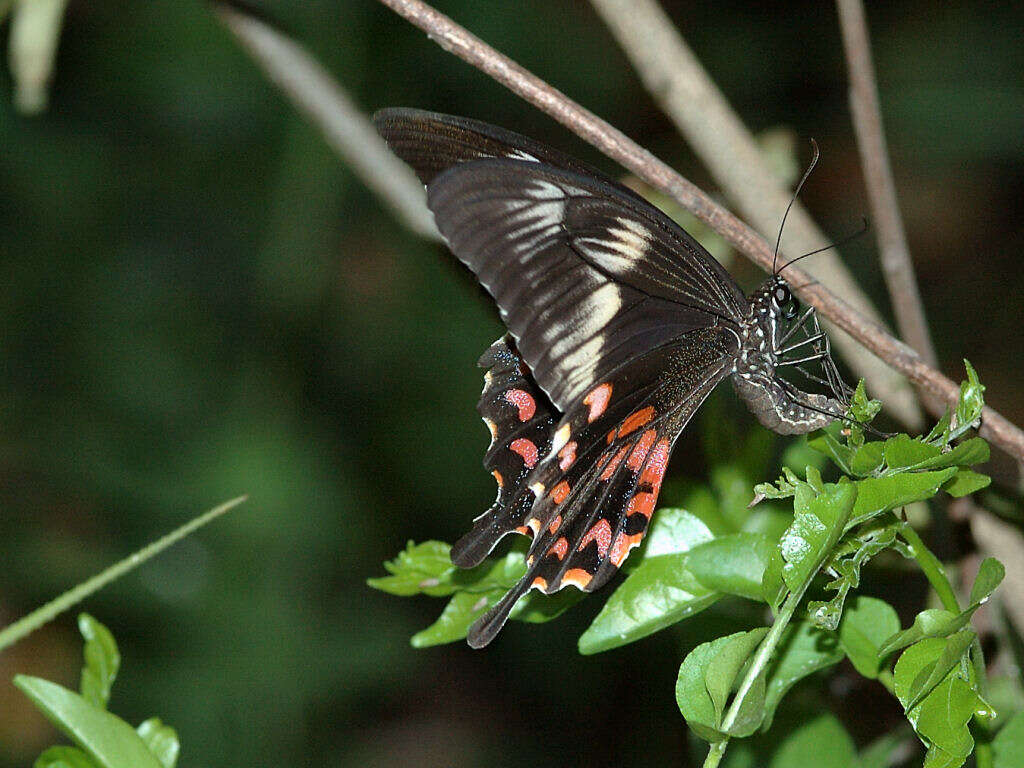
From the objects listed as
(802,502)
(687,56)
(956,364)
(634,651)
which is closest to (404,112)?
(687,56)

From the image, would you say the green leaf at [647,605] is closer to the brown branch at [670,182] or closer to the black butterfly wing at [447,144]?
the brown branch at [670,182]

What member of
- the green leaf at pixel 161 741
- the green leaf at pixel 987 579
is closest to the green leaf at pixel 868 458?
the green leaf at pixel 987 579

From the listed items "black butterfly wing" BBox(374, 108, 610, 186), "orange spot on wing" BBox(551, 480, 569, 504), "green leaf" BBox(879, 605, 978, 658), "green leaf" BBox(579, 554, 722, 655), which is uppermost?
"black butterfly wing" BBox(374, 108, 610, 186)

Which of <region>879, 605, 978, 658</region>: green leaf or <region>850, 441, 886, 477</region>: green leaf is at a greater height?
<region>850, 441, 886, 477</region>: green leaf

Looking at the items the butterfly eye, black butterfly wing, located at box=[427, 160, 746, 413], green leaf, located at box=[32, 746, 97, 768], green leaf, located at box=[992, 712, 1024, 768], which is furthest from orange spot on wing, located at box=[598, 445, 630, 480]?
green leaf, located at box=[32, 746, 97, 768]

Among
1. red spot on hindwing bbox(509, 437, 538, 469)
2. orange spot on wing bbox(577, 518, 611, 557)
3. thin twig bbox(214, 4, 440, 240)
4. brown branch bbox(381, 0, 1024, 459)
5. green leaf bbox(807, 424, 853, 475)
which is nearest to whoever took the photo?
green leaf bbox(807, 424, 853, 475)

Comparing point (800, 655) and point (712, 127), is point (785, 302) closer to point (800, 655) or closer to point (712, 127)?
point (712, 127)

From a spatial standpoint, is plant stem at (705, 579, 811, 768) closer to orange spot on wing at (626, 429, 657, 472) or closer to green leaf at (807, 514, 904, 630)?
green leaf at (807, 514, 904, 630)

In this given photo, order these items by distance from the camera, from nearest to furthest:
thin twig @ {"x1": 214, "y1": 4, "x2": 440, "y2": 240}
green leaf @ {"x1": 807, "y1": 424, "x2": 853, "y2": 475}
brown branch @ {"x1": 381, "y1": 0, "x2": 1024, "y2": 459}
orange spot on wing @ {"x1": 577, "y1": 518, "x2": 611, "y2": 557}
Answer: green leaf @ {"x1": 807, "y1": 424, "x2": 853, "y2": 475} < brown branch @ {"x1": 381, "y1": 0, "x2": 1024, "y2": 459} < orange spot on wing @ {"x1": 577, "y1": 518, "x2": 611, "y2": 557} < thin twig @ {"x1": 214, "y1": 4, "x2": 440, "y2": 240}
